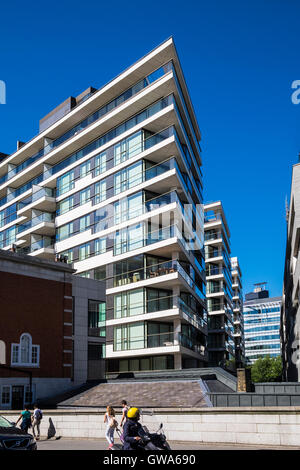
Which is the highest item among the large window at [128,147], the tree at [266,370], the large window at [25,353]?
the large window at [128,147]

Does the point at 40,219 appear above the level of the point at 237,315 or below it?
above

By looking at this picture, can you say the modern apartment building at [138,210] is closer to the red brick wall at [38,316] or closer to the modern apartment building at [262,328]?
the red brick wall at [38,316]

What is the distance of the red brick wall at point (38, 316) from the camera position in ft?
102

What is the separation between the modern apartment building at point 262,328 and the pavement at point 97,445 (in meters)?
155

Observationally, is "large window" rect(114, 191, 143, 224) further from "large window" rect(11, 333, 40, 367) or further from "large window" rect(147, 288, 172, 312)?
"large window" rect(11, 333, 40, 367)

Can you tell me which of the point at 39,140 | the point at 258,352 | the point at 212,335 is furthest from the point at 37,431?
the point at 258,352

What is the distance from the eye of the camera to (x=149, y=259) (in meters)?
46.7

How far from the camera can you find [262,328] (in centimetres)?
17625

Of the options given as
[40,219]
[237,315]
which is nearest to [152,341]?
[40,219]

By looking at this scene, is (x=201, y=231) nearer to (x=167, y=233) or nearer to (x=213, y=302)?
(x=167, y=233)

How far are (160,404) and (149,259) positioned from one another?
20.9 m

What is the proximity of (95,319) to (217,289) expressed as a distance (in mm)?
43730

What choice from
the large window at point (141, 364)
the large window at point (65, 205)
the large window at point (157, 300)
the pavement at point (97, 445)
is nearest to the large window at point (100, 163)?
the large window at point (65, 205)

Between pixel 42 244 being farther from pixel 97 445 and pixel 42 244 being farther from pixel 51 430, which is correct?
pixel 97 445
